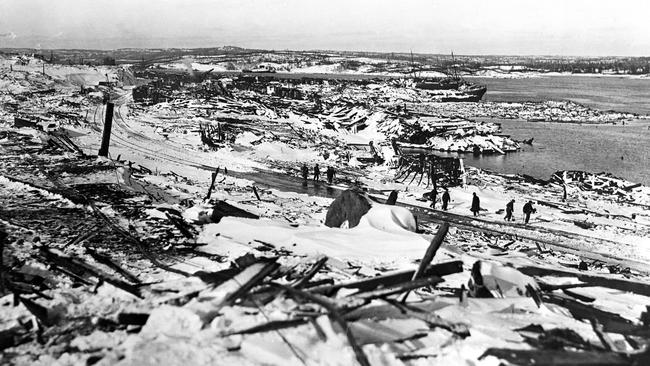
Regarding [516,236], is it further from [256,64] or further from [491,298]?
[256,64]

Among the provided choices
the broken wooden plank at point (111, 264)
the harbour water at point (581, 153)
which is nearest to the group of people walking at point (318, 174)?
the harbour water at point (581, 153)

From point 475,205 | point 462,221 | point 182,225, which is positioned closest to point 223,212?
point 182,225

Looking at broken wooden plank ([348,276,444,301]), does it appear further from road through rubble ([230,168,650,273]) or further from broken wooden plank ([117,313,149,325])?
road through rubble ([230,168,650,273])

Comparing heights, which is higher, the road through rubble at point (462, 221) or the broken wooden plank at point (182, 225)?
the broken wooden plank at point (182, 225)

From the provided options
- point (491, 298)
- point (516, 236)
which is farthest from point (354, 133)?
point (491, 298)

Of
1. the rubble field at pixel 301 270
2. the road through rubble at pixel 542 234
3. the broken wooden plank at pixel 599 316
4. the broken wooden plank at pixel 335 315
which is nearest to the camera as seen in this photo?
the broken wooden plank at pixel 335 315

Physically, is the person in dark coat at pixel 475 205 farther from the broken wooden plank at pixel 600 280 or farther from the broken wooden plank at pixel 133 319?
the broken wooden plank at pixel 133 319

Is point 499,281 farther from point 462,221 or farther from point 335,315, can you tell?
point 462,221
